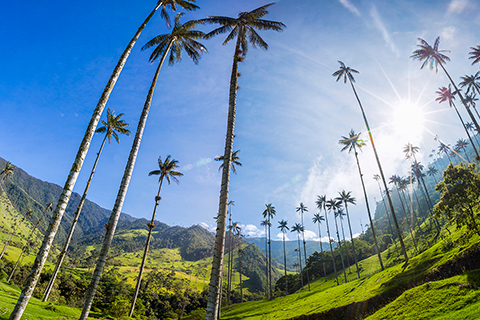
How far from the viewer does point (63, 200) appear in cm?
839

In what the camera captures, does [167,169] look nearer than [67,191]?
No

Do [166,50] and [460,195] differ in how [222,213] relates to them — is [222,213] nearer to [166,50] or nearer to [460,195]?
[166,50]

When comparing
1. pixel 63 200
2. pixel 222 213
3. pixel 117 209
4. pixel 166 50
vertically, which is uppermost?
pixel 166 50

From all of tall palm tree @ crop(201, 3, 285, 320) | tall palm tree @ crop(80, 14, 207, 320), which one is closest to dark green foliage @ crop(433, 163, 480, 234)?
tall palm tree @ crop(201, 3, 285, 320)

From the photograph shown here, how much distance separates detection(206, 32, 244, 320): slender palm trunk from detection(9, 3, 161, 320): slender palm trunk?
244 inches

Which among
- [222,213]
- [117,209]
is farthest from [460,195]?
[117,209]

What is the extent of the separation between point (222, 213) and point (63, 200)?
22.4 ft

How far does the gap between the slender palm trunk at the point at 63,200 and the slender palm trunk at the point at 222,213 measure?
20.3 ft

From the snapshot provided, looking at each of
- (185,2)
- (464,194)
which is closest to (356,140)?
(464,194)

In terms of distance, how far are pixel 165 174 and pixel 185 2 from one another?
22984 millimetres

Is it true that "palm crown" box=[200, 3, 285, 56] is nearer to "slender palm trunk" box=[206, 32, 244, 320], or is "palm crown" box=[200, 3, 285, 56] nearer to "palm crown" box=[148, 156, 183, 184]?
"slender palm trunk" box=[206, 32, 244, 320]

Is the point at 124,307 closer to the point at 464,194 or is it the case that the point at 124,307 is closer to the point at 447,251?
the point at 447,251

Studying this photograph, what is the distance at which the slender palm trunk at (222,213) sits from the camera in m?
9.01

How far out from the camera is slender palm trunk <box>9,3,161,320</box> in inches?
278
